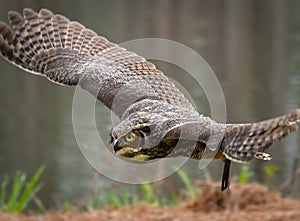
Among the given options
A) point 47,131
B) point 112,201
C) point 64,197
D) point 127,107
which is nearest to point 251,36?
point 47,131

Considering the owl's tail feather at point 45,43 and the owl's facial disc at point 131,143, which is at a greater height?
the owl's tail feather at point 45,43

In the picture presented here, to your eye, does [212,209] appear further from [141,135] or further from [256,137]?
[256,137]

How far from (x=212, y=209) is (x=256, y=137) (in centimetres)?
242

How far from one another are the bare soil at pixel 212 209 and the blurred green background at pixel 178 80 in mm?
1877

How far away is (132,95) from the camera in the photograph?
20.1ft

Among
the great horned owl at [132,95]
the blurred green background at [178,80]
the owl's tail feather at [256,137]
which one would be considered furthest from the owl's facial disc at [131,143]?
the blurred green background at [178,80]

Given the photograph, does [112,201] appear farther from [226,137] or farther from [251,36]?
[251,36]

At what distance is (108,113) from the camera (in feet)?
40.0

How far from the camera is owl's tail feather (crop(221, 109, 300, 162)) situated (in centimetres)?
489

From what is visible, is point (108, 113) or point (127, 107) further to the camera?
point (108, 113)

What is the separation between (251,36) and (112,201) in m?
10.9

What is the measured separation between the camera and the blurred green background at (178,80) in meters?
11.7

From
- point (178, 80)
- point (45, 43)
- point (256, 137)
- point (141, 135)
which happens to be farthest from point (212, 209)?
point (178, 80)

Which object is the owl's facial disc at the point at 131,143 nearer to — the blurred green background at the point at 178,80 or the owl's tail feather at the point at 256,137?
the owl's tail feather at the point at 256,137
